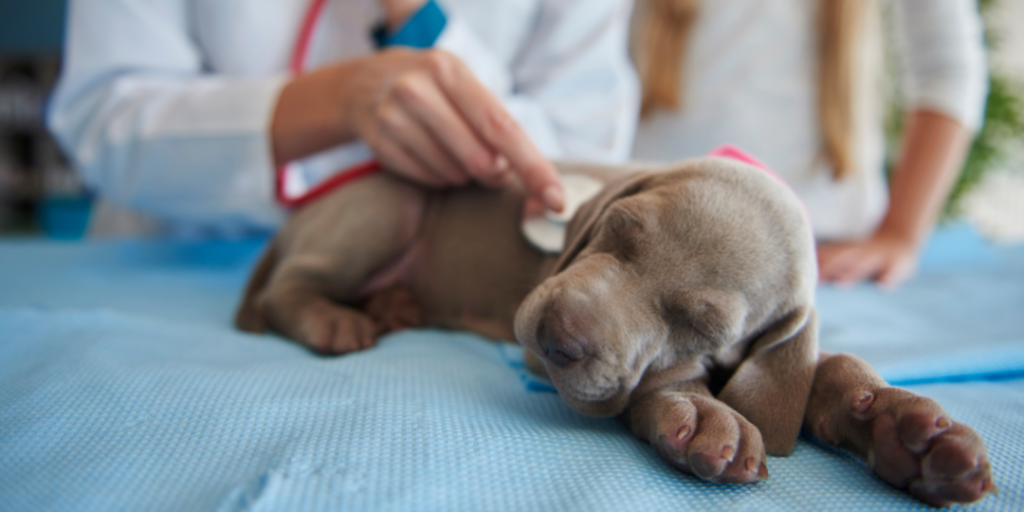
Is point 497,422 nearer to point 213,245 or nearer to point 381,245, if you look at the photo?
point 381,245

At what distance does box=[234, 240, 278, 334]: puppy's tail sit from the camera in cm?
160

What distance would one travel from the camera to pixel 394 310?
172 cm

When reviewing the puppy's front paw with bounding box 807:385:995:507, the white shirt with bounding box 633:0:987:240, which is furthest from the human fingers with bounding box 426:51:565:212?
the white shirt with bounding box 633:0:987:240

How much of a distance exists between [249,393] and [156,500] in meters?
0.29

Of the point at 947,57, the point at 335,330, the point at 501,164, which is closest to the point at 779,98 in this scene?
the point at 947,57

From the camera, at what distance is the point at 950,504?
75cm

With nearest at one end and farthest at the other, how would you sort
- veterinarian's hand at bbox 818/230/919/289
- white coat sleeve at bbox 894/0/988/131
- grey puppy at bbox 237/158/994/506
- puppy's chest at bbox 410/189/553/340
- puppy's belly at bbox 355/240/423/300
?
1. grey puppy at bbox 237/158/994/506
2. puppy's chest at bbox 410/189/553/340
3. puppy's belly at bbox 355/240/423/300
4. veterinarian's hand at bbox 818/230/919/289
5. white coat sleeve at bbox 894/0/988/131

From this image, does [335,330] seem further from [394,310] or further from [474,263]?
[474,263]

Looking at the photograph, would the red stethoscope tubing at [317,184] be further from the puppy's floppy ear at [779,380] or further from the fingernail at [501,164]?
the puppy's floppy ear at [779,380]

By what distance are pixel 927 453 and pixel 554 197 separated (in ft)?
2.86

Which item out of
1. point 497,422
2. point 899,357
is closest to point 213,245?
point 497,422

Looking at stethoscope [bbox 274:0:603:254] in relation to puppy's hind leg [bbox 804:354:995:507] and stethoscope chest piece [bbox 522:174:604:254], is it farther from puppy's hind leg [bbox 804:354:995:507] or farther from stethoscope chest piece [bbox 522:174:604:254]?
puppy's hind leg [bbox 804:354:995:507]

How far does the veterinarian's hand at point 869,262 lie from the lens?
2706mm

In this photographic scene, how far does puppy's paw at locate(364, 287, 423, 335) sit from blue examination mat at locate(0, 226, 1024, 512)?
0.18 meters
